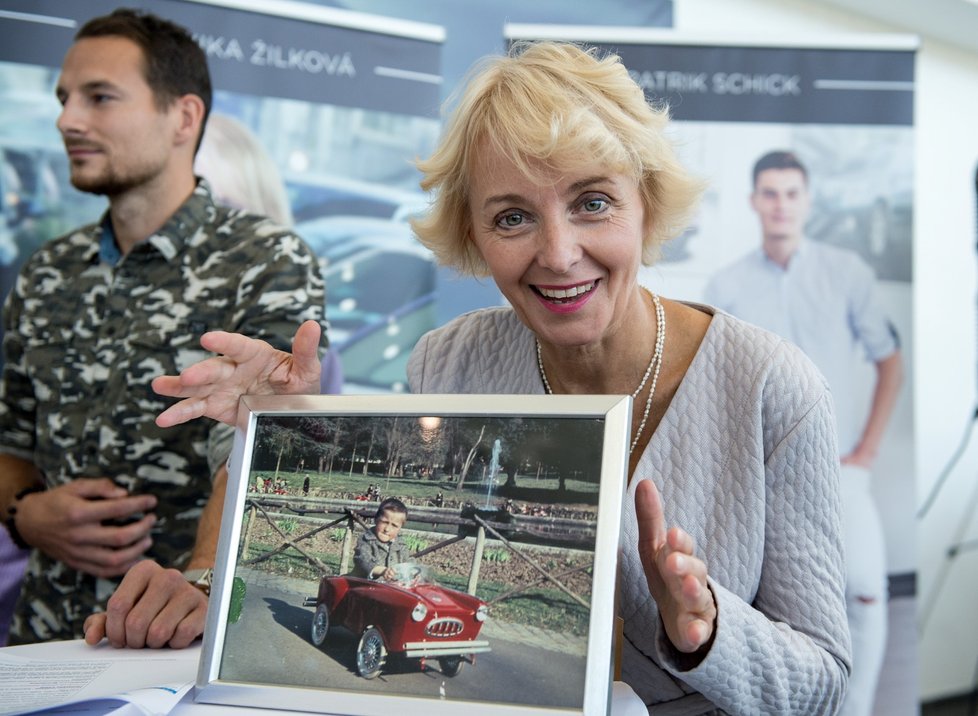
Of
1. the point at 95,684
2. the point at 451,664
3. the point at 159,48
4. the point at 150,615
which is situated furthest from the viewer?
the point at 159,48

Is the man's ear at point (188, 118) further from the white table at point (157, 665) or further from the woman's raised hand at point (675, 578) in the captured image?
the woman's raised hand at point (675, 578)

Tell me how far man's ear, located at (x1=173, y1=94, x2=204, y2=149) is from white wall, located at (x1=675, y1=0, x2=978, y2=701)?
8.64 ft

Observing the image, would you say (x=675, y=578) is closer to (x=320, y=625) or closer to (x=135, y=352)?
(x=320, y=625)

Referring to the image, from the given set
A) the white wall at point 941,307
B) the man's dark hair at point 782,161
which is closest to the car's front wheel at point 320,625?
the man's dark hair at point 782,161

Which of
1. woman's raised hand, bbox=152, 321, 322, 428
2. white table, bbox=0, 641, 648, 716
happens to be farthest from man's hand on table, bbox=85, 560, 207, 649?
woman's raised hand, bbox=152, 321, 322, 428

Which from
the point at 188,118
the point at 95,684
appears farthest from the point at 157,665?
the point at 188,118

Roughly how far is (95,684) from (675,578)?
0.64 meters

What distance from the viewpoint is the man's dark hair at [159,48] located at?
105 inches

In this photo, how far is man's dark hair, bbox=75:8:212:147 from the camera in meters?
2.66

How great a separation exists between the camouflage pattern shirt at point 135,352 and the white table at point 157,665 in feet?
2.64

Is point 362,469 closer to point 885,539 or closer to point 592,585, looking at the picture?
point 592,585

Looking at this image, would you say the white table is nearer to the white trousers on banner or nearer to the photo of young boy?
the photo of young boy

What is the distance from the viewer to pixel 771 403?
4.62ft

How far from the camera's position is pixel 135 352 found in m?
2.29
